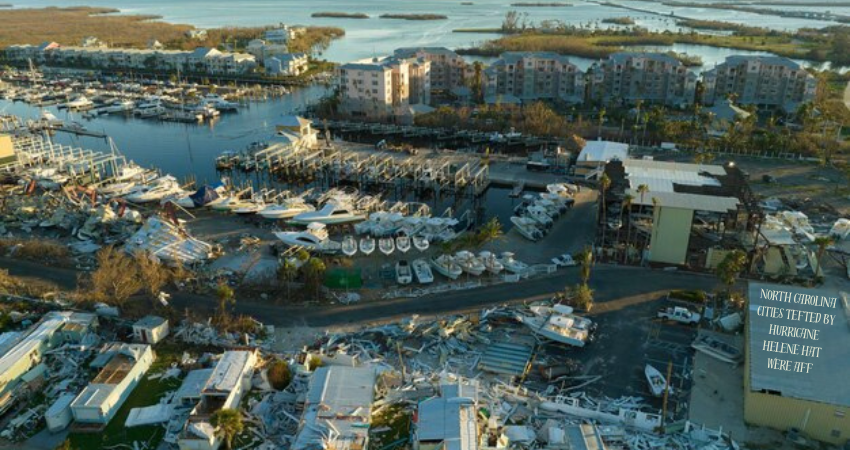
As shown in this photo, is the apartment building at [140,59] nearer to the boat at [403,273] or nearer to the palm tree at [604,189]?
the boat at [403,273]

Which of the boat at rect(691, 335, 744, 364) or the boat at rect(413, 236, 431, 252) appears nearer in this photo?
the boat at rect(691, 335, 744, 364)

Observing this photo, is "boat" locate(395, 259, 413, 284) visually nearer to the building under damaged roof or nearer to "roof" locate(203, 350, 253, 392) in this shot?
the building under damaged roof

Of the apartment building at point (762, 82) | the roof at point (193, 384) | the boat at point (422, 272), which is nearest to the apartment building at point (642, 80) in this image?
the apartment building at point (762, 82)

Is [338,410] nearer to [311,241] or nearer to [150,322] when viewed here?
[150,322]

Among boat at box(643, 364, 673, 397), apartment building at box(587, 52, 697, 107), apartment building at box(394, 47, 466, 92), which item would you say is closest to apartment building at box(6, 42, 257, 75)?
apartment building at box(394, 47, 466, 92)

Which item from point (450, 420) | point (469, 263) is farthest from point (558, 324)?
point (450, 420)
